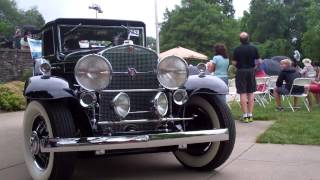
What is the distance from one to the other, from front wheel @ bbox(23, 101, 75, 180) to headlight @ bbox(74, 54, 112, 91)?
323mm

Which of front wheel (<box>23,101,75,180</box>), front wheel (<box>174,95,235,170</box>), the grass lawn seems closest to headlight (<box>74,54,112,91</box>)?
front wheel (<box>23,101,75,180</box>)

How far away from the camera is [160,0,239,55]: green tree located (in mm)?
50531

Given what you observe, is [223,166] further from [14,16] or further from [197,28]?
[14,16]

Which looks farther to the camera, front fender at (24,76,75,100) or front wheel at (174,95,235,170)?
front wheel at (174,95,235,170)

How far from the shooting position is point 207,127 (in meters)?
5.52

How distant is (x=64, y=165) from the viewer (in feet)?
15.3

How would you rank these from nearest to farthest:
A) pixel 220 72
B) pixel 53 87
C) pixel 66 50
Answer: pixel 53 87, pixel 66 50, pixel 220 72

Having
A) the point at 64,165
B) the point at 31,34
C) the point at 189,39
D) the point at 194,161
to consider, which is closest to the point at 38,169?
the point at 64,165

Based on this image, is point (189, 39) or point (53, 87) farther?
point (189, 39)

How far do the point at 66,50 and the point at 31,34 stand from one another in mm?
1622

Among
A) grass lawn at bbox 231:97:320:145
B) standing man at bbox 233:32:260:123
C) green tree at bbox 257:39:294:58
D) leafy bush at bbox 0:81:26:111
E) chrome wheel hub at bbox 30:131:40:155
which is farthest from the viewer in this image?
green tree at bbox 257:39:294:58

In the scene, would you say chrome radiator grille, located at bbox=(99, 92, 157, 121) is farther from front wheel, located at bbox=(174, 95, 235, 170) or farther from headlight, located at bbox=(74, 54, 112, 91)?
front wheel, located at bbox=(174, 95, 235, 170)

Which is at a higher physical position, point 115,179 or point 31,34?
point 31,34

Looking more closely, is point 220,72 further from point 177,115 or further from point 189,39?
point 189,39
